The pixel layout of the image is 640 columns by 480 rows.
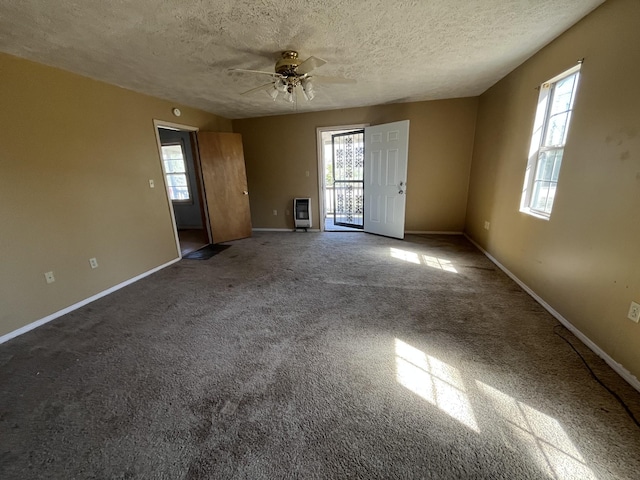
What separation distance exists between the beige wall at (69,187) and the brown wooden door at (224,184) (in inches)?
37.6

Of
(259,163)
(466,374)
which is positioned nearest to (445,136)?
(259,163)

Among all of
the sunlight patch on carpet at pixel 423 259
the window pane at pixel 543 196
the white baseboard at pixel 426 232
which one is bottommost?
the sunlight patch on carpet at pixel 423 259

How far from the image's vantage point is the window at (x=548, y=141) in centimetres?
225

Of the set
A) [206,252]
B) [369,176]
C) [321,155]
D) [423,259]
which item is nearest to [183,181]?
[206,252]

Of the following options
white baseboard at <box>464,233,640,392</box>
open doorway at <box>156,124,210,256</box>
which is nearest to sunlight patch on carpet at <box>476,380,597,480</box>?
white baseboard at <box>464,233,640,392</box>

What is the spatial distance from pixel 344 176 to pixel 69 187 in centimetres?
445

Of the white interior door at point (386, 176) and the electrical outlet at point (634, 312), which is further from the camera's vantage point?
the white interior door at point (386, 176)

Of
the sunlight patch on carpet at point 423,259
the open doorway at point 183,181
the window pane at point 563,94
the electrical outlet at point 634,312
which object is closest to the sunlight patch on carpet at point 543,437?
the electrical outlet at point 634,312

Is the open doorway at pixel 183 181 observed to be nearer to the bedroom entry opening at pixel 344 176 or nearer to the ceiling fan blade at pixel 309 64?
the bedroom entry opening at pixel 344 176

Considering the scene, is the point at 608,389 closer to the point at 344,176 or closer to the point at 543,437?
the point at 543,437

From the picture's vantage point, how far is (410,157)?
462cm

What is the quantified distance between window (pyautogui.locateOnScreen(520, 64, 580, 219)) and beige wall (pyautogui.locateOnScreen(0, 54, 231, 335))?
467 centimetres

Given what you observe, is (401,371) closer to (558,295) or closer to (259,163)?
(558,295)

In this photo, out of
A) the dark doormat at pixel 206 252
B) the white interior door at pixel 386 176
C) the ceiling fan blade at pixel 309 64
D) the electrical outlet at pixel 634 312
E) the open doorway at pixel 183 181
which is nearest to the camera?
the electrical outlet at pixel 634 312
